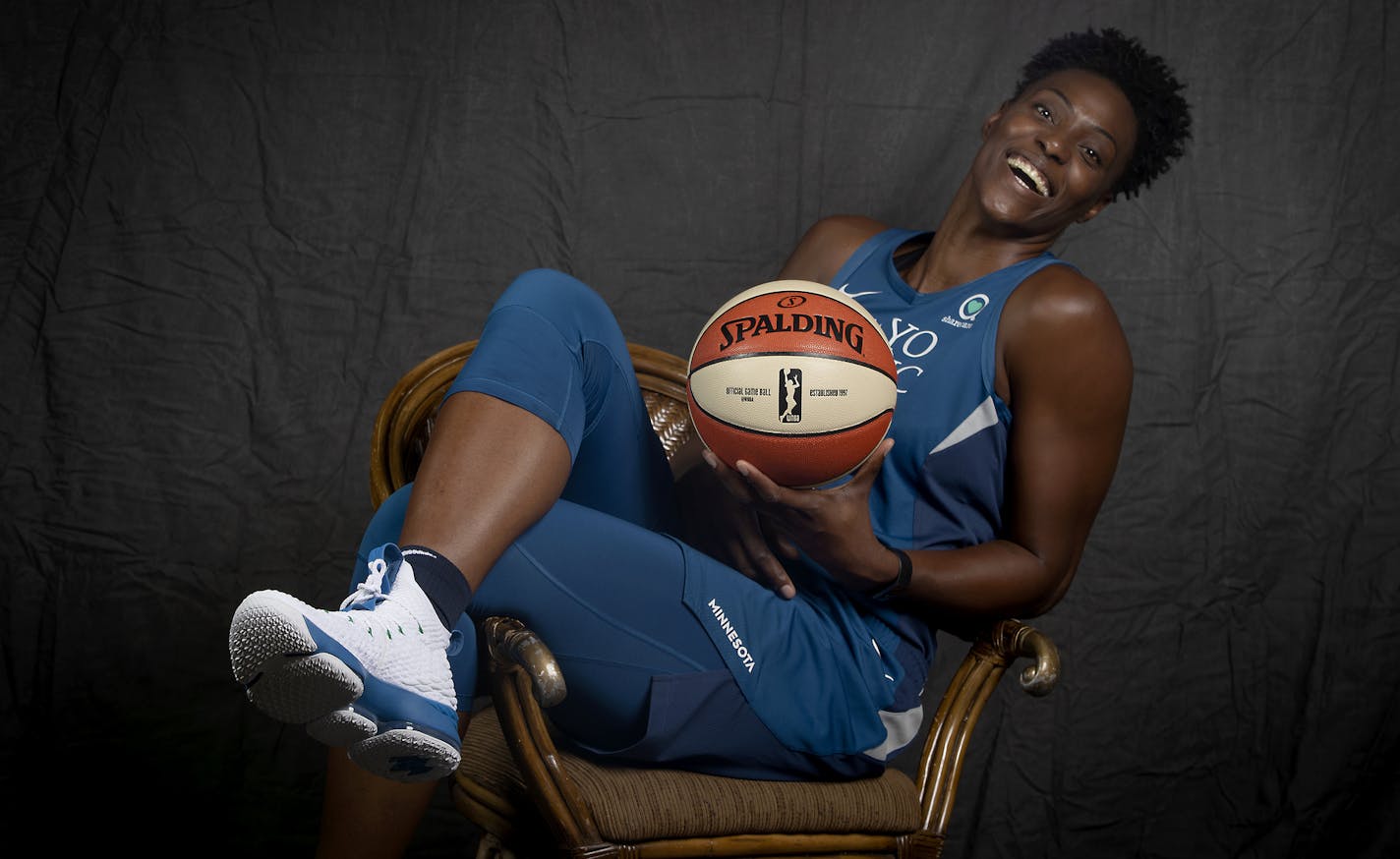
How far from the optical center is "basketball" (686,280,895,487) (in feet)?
4.48

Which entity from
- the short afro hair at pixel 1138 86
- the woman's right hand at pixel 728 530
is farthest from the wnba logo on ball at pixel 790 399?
the short afro hair at pixel 1138 86

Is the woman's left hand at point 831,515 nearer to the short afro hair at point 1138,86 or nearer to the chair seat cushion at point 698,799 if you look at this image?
the chair seat cushion at point 698,799

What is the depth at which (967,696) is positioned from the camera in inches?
63.3

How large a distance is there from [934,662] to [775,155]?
1.07 m

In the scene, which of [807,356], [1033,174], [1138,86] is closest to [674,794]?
[807,356]

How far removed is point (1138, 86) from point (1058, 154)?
0.18m

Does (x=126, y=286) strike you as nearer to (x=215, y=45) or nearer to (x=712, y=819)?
(x=215, y=45)

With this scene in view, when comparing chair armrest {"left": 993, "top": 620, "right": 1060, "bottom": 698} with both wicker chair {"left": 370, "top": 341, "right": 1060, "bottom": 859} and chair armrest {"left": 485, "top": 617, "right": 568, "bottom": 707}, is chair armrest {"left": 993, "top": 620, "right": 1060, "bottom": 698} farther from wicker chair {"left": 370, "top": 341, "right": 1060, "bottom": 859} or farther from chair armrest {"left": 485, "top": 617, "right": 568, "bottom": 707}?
chair armrest {"left": 485, "top": 617, "right": 568, "bottom": 707}

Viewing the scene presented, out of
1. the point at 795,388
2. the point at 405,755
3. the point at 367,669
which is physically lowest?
the point at 405,755

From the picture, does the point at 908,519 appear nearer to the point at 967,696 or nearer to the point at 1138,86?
the point at 967,696

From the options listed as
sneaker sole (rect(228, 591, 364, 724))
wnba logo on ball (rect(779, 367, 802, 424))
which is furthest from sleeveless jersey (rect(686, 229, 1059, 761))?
sneaker sole (rect(228, 591, 364, 724))

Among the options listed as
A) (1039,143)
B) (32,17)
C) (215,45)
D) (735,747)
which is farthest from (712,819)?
(32,17)

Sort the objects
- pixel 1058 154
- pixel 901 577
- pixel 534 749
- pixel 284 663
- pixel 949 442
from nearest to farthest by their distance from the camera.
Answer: pixel 284 663
pixel 534 749
pixel 901 577
pixel 949 442
pixel 1058 154

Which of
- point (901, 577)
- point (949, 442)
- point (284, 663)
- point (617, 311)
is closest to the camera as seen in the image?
point (284, 663)
